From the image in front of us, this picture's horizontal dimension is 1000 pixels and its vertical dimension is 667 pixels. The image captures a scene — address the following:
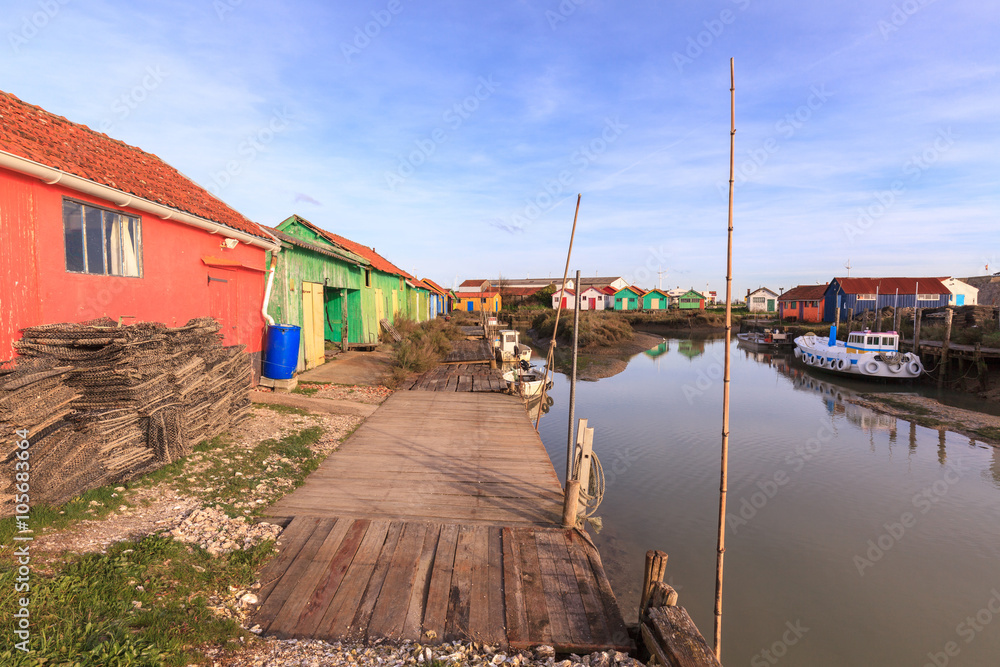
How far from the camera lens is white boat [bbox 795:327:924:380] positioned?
2272 cm

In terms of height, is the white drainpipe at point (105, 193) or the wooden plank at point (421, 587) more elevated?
the white drainpipe at point (105, 193)

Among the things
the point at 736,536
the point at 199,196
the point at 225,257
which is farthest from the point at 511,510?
the point at 199,196

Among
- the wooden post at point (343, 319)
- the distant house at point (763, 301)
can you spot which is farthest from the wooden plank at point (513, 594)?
the distant house at point (763, 301)

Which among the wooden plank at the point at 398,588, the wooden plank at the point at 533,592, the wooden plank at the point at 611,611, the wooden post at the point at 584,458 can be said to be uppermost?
the wooden post at the point at 584,458

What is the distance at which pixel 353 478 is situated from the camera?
633cm

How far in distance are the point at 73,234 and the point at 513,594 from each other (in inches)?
253

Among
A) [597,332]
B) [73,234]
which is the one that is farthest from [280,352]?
[597,332]

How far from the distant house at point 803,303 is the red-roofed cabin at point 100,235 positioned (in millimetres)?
58444

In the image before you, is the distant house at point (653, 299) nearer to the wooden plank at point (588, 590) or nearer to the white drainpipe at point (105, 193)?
the white drainpipe at point (105, 193)

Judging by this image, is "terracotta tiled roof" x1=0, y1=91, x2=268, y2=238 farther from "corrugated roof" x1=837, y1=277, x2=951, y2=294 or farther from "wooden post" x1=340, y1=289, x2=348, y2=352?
"corrugated roof" x1=837, y1=277, x2=951, y2=294

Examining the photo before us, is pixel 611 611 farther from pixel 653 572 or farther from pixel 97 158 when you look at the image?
pixel 97 158

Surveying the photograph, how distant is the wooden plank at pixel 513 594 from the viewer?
3.40 metres

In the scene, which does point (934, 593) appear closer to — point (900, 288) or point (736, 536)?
point (736, 536)

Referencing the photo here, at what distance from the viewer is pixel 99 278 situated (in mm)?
6215
